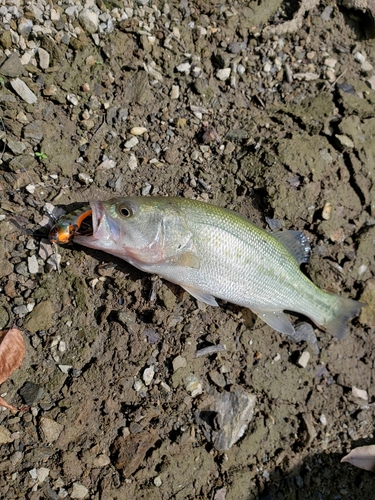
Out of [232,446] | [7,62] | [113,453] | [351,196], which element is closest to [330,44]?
[351,196]

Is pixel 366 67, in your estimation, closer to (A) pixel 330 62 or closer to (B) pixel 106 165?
(A) pixel 330 62

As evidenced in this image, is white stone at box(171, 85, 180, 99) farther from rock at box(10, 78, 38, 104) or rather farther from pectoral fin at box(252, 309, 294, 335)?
pectoral fin at box(252, 309, 294, 335)

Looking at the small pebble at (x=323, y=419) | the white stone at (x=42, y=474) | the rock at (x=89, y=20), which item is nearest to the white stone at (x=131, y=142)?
the rock at (x=89, y=20)

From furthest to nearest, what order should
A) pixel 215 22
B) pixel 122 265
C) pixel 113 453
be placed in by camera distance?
pixel 215 22, pixel 122 265, pixel 113 453

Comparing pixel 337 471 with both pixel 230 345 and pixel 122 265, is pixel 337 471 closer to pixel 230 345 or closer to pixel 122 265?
pixel 230 345

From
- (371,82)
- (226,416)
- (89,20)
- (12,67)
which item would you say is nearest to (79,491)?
(226,416)

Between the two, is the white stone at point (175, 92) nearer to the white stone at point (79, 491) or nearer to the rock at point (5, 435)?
the rock at point (5, 435)
